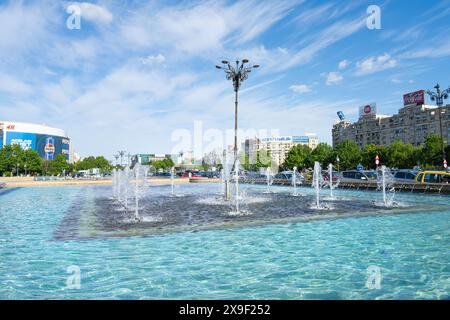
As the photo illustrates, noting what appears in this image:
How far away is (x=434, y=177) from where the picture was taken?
2603cm

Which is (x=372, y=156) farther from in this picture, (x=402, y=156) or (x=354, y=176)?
(x=354, y=176)

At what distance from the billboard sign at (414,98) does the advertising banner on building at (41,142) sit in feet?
451

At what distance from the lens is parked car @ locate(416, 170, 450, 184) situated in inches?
1000

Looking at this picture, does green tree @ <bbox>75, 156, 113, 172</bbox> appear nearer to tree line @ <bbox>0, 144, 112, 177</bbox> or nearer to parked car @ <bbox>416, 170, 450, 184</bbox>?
tree line @ <bbox>0, 144, 112, 177</bbox>

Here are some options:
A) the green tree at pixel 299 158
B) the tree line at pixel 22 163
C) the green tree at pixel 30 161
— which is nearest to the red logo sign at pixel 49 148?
the tree line at pixel 22 163

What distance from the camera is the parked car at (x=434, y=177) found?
25406 millimetres

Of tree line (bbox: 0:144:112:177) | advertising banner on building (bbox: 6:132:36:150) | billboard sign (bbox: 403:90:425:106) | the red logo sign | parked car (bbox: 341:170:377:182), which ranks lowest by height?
parked car (bbox: 341:170:377:182)

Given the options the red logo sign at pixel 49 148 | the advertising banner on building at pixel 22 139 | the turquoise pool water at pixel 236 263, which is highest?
the advertising banner on building at pixel 22 139

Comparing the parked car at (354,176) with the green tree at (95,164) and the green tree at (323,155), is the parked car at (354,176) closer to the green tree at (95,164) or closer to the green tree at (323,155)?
the green tree at (323,155)

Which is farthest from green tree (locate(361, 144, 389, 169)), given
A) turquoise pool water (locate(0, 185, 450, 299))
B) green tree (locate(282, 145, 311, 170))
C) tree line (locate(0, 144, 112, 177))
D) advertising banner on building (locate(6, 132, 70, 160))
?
advertising banner on building (locate(6, 132, 70, 160))

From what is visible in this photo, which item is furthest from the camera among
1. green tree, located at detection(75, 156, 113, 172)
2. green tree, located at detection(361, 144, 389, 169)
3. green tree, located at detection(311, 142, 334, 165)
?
green tree, located at detection(75, 156, 113, 172)

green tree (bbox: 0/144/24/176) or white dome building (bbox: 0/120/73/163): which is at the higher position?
white dome building (bbox: 0/120/73/163)

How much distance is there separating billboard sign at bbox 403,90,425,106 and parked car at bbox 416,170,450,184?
9873 centimetres
